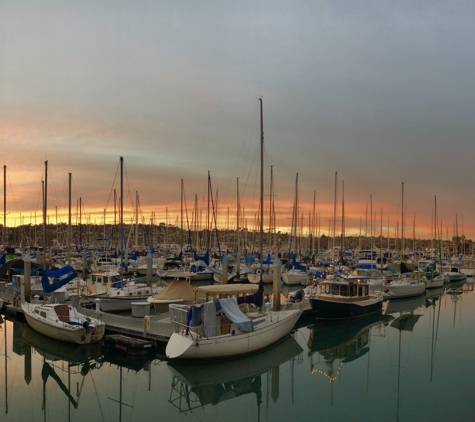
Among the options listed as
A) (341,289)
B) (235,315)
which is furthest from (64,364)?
(341,289)

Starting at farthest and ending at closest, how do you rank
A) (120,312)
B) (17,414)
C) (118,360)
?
(120,312) → (118,360) → (17,414)

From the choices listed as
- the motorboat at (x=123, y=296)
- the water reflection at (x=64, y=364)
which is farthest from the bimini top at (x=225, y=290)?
the motorboat at (x=123, y=296)

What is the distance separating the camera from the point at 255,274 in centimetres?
4722

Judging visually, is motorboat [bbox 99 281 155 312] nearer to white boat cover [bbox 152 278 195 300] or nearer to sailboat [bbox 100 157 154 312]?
sailboat [bbox 100 157 154 312]

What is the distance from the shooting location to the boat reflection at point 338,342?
20869 millimetres

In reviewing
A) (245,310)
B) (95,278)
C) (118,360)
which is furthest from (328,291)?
(95,278)

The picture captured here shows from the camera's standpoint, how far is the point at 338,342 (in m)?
25.1

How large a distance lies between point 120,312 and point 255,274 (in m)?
20.2

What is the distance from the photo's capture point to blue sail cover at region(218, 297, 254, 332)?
1930 cm

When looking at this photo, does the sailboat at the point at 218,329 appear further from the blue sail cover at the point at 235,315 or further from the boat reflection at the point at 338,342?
the boat reflection at the point at 338,342

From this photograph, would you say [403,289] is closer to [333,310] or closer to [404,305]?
[404,305]

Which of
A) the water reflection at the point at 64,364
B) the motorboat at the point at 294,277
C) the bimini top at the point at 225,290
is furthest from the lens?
the motorboat at the point at 294,277

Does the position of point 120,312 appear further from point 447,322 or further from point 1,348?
point 447,322

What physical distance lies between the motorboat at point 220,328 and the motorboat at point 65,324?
4224 mm
